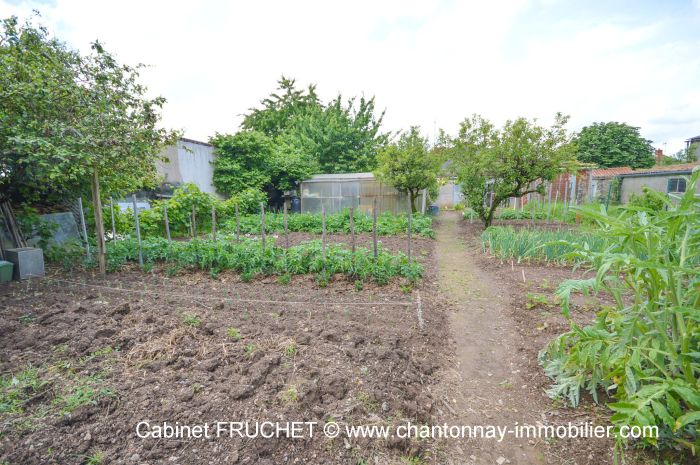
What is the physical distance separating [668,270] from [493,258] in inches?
206

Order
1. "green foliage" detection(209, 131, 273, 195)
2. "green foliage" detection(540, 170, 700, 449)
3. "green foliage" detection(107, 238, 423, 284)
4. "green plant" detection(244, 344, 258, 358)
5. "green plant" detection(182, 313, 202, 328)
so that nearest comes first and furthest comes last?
"green foliage" detection(540, 170, 700, 449) < "green plant" detection(244, 344, 258, 358) < "green plant" detection(182, 313, 202, 328) < "green foliage" detection(107, 238, 423, 284) < "green foliage" detection(209, 131, 273, 195)

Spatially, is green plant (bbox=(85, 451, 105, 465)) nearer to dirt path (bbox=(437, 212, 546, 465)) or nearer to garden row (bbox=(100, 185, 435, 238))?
dirt path (bbox=(437, 212, 546, 465))

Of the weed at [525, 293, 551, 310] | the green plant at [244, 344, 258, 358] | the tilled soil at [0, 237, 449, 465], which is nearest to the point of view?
the tilled soil at [0, 237, 449, 465]

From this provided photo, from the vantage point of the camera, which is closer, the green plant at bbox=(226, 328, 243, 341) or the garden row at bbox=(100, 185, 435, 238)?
the green plant at bbox=(226, 328, 243, 341)

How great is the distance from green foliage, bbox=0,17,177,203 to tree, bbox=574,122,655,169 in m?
26.1

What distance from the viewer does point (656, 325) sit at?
72.8 inches

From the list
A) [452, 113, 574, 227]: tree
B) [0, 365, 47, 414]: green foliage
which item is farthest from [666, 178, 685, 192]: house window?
[0, 365, 47, 414]: green foliage

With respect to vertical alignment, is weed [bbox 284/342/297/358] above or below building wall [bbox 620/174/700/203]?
below

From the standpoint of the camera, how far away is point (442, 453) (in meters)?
2.05

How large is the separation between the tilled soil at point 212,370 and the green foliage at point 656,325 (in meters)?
1.21

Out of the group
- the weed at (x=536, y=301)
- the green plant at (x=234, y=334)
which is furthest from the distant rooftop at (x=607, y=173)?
the green plant at (x=234, y=334)

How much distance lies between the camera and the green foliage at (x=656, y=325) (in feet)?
5.34

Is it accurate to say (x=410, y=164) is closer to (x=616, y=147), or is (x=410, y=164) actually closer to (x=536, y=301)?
(x=536, y=301)

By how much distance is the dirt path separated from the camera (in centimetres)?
212
